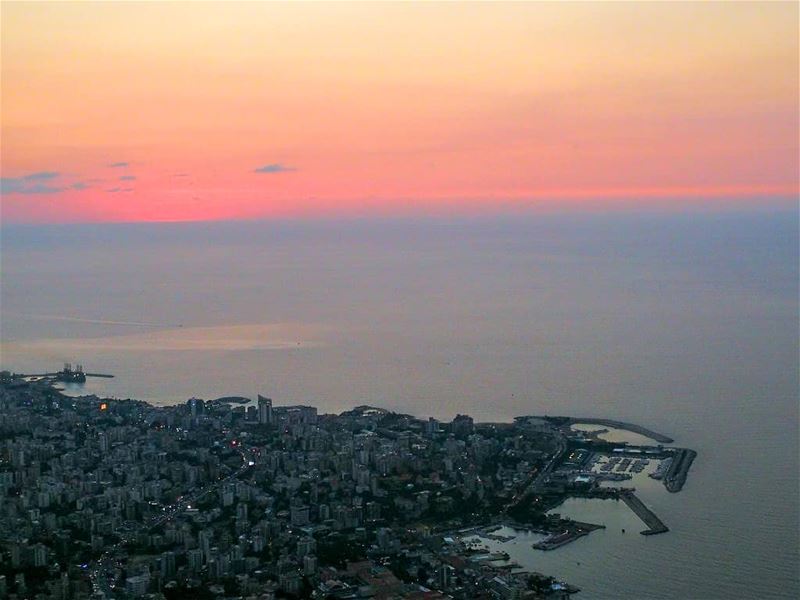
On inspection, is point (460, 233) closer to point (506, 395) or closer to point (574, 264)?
point (574, 264)

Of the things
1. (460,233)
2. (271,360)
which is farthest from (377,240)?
(271,360)

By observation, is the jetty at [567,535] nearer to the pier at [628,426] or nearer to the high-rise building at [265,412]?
the pier at [628,426]

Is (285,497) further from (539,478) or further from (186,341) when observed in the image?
(186,341)

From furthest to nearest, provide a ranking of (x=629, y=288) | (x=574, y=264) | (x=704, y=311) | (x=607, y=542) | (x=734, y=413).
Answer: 1. (x=574, y=264)
2. (x=629, y=288)
3. (x=704, y=311)
4. (x=734, y=413)
5. (x=607, y=542)

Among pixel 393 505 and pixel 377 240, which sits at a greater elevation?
pixel 377 240

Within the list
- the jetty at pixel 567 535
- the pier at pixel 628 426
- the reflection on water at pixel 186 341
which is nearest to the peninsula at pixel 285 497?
the jetty at pixel 567 535

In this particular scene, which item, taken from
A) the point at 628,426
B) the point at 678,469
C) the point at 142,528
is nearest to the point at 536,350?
the point at 628,426

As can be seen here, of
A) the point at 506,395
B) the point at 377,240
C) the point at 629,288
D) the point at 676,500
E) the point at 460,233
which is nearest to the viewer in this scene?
the point at 676,500

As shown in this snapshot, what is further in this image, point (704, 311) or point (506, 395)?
point (704, 311)
